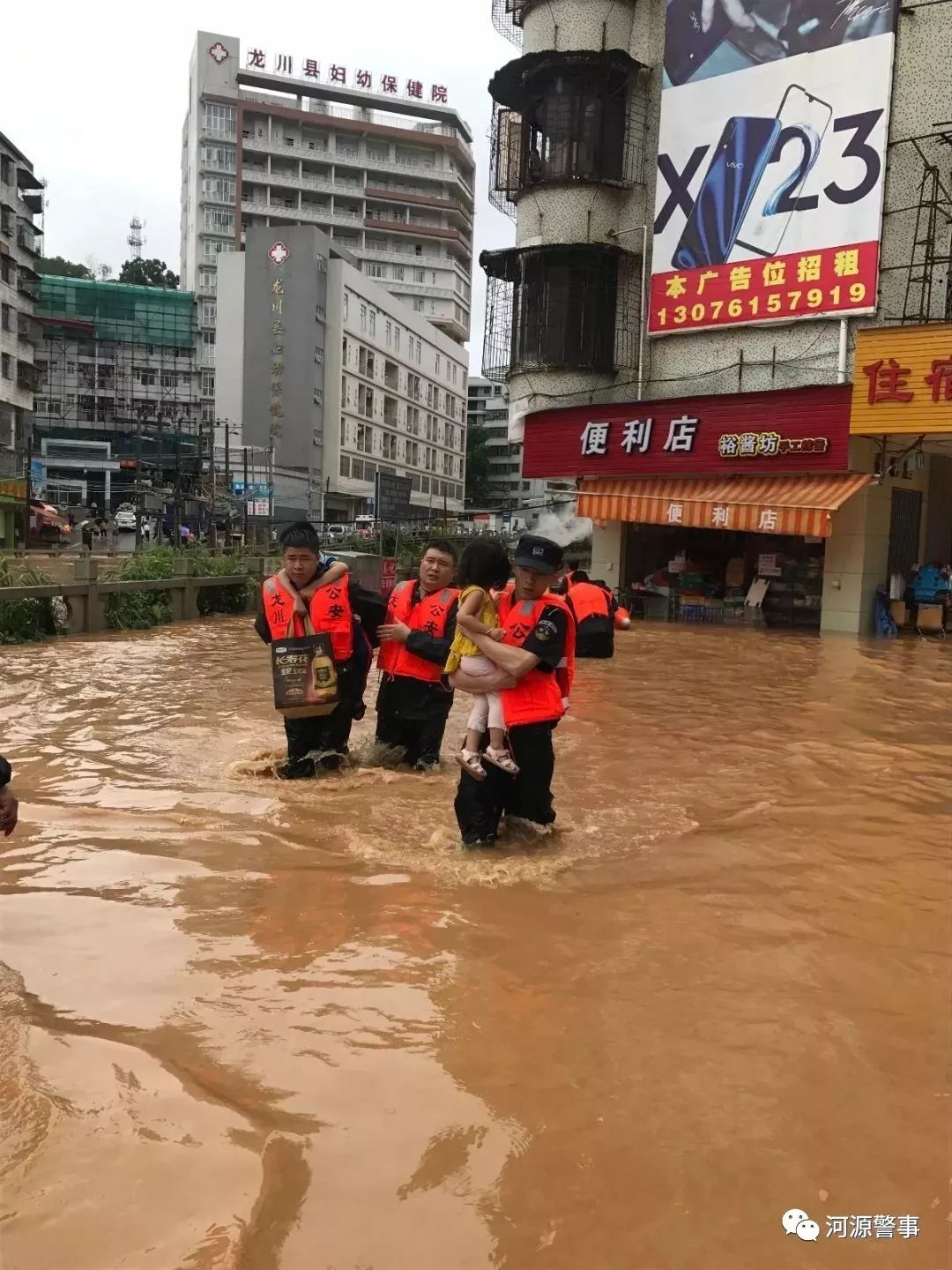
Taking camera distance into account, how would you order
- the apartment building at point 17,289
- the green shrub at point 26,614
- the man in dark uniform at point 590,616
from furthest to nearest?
1. the apartment building at point 17,289
2. the green shrub at point 26,614
3. the man in dark uniform at point 590,616

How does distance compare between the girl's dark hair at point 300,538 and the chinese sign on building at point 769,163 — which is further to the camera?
the chinese sign on building at point 769,163

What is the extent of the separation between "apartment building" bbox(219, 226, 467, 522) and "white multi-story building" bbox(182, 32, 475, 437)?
16.9 metres

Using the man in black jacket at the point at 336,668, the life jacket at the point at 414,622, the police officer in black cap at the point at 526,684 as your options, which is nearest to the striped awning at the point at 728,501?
the life jacket at the point at 414,622

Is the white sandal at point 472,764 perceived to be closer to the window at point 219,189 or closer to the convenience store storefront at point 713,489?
the convenience store storefront at point 713,489

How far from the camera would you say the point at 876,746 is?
8242 mm

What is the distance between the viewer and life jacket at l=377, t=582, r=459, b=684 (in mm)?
6180

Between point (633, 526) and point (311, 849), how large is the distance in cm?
1928

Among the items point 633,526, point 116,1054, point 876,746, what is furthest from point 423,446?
point 116,1054

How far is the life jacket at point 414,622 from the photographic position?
6.18 meters

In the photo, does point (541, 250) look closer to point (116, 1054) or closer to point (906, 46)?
point (906, 46)

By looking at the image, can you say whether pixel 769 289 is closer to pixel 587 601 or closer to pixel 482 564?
pixel 587 601

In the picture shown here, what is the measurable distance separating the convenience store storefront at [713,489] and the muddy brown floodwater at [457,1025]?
12950mm

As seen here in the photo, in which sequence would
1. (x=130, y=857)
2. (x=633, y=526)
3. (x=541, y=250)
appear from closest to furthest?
(x=130, y=857)
(x=541, y=250)
(x=633, y=526)

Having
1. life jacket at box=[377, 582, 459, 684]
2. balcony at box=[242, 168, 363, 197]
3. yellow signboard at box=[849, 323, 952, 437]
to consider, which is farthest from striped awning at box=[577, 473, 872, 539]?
balcony at box=[242, 168, 363, 197]
